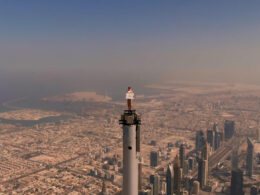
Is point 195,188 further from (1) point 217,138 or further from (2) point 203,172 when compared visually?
(1) point 217,138

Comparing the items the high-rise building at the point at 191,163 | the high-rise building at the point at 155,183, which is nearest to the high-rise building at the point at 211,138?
the high-rise building at the point at 191,163

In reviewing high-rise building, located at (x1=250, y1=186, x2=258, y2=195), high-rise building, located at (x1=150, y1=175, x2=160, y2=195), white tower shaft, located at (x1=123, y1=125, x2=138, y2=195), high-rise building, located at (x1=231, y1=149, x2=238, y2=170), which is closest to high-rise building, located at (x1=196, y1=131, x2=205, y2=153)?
high-rise building, located at (x1=231, y1=149, x2=238, y2=170)

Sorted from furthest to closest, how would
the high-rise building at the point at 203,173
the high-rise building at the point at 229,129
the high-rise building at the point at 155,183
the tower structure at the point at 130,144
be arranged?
the high-rise building at the point at 229,129
the high-rise building at the point at 203,173
the high-rise building at the point at 155,183
the tower structure at the point at 130,144

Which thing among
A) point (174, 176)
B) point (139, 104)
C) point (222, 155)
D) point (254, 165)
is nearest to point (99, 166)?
point (174, 176)

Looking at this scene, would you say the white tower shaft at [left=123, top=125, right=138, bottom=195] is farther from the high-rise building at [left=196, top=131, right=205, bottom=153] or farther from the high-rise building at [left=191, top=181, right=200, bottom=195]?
the high-rise building at [left=196, top=131, right=205, bottom=153]

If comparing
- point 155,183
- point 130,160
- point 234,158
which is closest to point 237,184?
point 155,183

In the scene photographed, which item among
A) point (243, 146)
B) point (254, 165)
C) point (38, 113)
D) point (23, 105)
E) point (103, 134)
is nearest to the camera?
point (254, 165)

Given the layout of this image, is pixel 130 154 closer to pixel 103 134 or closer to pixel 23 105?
pixel 103 134

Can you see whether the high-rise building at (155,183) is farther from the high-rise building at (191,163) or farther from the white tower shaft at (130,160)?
the white tower shaft at (130,160)
